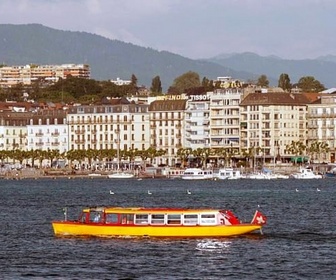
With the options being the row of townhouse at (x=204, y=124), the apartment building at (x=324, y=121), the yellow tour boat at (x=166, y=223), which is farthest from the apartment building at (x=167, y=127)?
the yellow tour boat at (x=166, y=223)

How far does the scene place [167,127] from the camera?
186000 mm

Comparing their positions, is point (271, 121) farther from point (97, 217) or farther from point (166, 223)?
point (166, 223)

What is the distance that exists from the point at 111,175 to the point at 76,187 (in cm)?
3781

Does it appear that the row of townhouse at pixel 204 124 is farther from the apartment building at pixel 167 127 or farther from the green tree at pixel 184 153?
the green tree at pixel 184 153

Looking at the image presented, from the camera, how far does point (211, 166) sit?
179 m

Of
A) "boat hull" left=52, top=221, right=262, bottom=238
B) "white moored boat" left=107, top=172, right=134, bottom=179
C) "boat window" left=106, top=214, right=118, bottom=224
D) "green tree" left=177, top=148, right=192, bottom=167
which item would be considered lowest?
"boat hull" left=52, top=221, right=262, bottom=238

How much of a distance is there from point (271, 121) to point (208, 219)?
392 ft

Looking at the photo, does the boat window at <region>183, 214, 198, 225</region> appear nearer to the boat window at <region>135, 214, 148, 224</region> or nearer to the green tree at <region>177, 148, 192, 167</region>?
the boat window at <region>135, 214, 148, 224</region>

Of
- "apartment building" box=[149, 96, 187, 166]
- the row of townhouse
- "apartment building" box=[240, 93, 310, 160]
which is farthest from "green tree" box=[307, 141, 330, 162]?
"apartment building" box=[149, 96, 187, 166]

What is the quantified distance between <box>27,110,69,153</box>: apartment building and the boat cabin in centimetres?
13453

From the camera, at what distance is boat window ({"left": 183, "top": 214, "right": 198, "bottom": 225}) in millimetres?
59469

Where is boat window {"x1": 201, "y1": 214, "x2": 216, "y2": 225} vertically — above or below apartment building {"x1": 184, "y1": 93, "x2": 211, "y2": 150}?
below

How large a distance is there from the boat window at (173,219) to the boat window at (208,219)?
1.13 m

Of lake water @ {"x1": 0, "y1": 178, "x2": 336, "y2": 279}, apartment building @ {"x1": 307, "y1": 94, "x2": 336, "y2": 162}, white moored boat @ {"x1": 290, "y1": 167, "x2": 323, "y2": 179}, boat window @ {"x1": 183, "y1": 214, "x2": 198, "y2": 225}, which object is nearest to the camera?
lake water @ {"x1": 0, "y1": 178, "x2": 336, "y2": 279}
